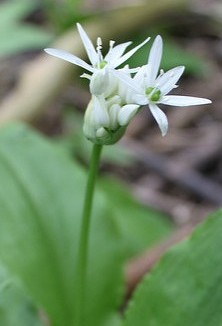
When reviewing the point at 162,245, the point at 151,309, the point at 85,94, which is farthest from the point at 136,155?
the point at 151,309

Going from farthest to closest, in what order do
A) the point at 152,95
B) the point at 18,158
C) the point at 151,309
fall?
1. the point at 18,158
2. the point at 151,309
3. the point at 152,95

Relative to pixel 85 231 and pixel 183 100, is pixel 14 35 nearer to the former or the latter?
pixel 85 231

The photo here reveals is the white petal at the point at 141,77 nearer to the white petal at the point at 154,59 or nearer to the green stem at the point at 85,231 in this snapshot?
the white petal at the point at 154,59

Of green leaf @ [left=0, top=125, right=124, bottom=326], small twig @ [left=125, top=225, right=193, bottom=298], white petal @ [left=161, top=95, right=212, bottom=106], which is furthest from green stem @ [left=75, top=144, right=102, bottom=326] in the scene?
small twig @ [left=125, top=225, right=193, bottom=298]

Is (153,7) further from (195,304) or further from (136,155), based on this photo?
(195,304)

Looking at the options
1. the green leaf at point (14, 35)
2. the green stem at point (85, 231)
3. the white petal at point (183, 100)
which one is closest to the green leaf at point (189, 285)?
the green stem at point (85, 231)

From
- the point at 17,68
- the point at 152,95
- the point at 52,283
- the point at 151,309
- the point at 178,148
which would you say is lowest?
the point at 178,148

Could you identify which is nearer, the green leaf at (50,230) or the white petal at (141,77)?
the white petal at (141,77)
